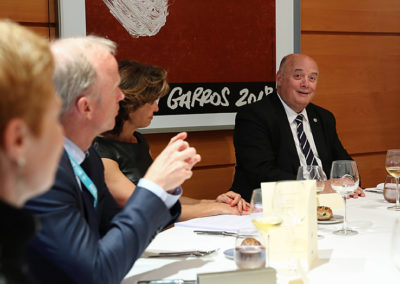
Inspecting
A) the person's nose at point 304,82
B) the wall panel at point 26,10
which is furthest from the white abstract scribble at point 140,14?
the person's nose at point 304,82

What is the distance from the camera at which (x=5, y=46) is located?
2.30 feet

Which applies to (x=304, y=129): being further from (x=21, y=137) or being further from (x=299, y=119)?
(x=21, y=137)

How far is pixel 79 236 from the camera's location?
1.29 metres

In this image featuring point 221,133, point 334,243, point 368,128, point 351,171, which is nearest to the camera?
point 334,243

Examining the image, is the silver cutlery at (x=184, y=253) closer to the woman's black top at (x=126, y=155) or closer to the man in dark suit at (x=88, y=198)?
the man in dark suit at (x=88, y=198)

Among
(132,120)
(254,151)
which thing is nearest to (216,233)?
(132,120)

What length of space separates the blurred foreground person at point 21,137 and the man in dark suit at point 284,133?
2.74 metres

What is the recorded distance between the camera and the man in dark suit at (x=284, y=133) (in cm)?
353

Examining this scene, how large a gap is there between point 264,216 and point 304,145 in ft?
7.45

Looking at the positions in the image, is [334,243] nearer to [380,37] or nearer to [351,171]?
[351,171]

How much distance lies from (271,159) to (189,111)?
66 cm

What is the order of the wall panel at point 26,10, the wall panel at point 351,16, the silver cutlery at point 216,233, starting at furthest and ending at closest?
the wall panel at point 351,16, the wall panel at point 26,10, the silver cutlery at point 216,233

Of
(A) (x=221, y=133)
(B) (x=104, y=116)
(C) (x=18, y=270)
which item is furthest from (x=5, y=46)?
(A) (x=221, y=133)

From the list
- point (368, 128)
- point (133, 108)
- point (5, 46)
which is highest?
point (5, 46)
